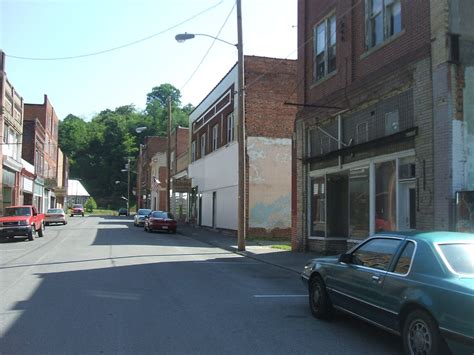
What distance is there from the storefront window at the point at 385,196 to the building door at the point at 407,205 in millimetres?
314

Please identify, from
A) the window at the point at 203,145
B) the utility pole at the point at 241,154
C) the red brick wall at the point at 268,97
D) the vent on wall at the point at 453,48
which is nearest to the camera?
the vent on wall at the point at 453,48

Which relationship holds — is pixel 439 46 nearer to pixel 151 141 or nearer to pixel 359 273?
pixel 359 273

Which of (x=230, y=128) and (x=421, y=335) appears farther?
(x=230, y=128)

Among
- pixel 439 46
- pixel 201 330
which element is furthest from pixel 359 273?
pixel 439 46

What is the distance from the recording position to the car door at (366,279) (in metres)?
6.30

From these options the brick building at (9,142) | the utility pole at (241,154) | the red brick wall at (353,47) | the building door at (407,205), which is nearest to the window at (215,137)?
the utility pole at (241,154)

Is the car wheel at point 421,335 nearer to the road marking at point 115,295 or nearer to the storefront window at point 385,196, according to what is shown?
the road marking at point 115,295

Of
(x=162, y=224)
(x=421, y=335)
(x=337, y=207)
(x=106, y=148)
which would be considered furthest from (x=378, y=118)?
(x=106, y=148)

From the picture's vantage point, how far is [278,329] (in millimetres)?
7219

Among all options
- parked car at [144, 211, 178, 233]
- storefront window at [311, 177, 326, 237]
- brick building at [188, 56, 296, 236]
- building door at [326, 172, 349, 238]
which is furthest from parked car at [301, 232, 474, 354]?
parked car at [144, 211, 178, 233]

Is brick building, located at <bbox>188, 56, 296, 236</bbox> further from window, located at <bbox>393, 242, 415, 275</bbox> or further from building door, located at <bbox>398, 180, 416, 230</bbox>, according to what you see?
window, located at <bbox>393, 242, 415, 275</bbox>

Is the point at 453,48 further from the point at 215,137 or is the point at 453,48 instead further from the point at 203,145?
the point at 203,145

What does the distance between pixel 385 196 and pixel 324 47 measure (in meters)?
6.80

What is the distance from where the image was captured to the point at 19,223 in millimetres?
23984
